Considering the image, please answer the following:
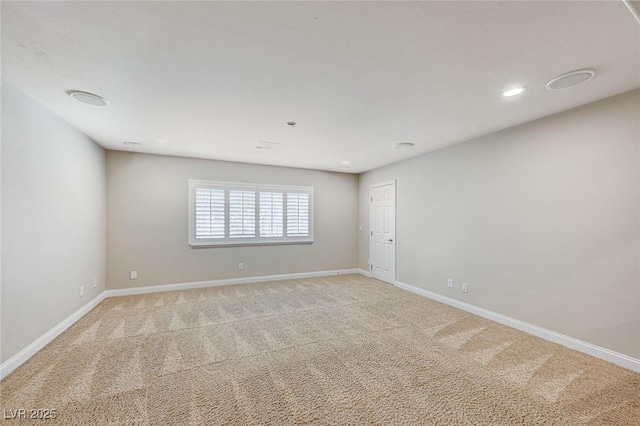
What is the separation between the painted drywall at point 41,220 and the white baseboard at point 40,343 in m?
0.05

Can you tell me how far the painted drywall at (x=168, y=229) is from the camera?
4.72 metres

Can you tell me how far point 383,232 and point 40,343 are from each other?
17.6ft

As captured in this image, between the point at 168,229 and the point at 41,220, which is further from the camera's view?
the point at 168,229

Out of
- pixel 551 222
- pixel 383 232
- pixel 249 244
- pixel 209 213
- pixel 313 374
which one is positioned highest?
pixel 209 213

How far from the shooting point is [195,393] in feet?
6.91

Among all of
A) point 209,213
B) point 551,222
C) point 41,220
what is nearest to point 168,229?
point 209,213

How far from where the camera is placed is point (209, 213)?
209 inches

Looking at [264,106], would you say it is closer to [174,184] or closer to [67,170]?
[67,170]

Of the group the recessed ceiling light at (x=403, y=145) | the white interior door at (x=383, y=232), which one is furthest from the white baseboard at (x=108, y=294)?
the recessed ceiling light at (x=403, y=145)

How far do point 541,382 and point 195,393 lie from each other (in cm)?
283

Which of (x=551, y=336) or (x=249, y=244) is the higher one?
(x=249, y=244)

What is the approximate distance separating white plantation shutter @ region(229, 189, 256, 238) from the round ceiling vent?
191 inches

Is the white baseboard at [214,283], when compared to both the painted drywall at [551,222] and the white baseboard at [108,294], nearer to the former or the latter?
the white baseboard at [108,294]

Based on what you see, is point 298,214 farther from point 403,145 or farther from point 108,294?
point 108,294
